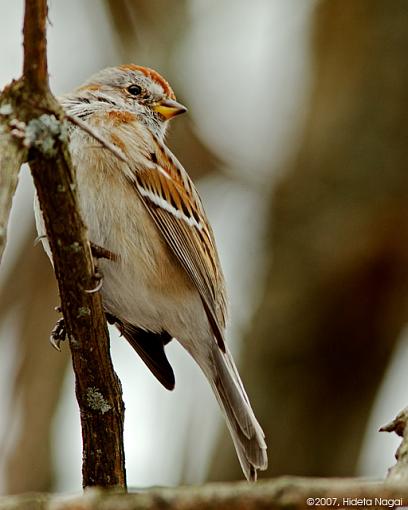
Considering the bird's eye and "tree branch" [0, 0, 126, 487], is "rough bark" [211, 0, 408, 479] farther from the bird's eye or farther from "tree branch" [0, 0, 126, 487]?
"tree branch" [0, 0, 126, 487]

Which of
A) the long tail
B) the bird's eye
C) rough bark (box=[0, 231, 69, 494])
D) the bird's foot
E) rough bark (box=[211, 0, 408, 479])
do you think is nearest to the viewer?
the bird's foot

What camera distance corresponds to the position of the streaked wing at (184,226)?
4.59 m

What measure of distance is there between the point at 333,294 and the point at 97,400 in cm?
319

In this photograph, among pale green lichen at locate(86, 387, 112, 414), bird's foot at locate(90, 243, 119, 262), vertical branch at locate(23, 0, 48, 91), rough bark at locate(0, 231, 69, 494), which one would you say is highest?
vertical branch at locate(23, 0, 48, 91)

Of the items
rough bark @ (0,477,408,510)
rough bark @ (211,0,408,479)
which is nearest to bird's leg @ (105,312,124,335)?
rough bark @ (211,0,408,479)

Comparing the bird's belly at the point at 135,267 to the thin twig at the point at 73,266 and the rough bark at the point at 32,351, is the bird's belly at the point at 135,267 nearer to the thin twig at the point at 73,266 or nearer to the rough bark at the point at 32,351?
the thin twig at the point at 73,266

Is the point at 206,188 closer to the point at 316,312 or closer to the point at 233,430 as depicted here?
the point at 316,312

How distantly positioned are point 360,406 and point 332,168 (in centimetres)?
163

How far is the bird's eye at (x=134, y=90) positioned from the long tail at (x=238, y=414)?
5.60ft

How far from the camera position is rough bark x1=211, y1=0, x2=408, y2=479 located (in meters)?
6.32

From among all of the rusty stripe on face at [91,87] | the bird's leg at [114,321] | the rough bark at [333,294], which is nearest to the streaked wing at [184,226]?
the bird's leg at [114,321]

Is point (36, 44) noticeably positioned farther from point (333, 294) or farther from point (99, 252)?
point (333, 294)

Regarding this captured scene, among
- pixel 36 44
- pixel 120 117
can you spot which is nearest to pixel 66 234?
pixel 36 44

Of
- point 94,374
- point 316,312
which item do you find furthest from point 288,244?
point 94,374
